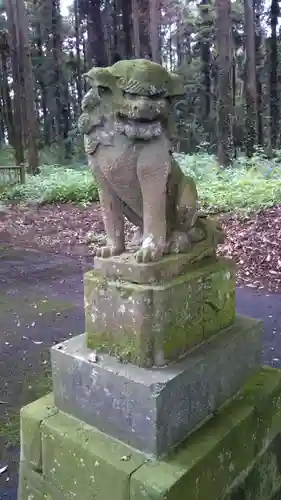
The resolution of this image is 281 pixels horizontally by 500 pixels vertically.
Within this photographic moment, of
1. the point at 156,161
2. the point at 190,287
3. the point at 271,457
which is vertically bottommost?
the point at 271,457

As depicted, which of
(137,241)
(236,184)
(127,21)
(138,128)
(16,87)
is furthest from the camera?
(127,21)

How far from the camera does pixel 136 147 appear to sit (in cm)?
194

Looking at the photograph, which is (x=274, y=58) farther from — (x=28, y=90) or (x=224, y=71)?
(x=28, y=90)

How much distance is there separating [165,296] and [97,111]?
2.81 feet

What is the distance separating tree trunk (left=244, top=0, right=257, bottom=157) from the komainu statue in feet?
40.5

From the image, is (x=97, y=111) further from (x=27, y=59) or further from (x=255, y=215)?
(x=27, y=59)

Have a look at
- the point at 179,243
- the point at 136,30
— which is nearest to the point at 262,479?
the point at 179,243

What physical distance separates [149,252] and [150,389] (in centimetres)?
57

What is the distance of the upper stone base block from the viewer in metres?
1.89

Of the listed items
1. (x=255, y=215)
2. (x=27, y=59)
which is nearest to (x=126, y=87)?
(x=255, y=215)

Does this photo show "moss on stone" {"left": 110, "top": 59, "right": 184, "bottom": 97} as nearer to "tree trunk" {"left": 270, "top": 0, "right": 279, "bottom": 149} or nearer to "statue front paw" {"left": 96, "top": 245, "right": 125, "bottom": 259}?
"statue front paw" {"left": 96, "top": 245, "right": 125, "bottom": 259}

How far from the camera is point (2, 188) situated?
11.9 metres

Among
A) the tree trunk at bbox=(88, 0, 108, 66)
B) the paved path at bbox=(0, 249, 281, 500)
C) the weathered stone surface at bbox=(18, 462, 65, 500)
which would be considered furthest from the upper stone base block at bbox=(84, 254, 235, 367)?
the tree trunk at bbox=(88, 0, 108, 66)

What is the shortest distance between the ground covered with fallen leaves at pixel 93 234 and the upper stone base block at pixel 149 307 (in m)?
3.34
